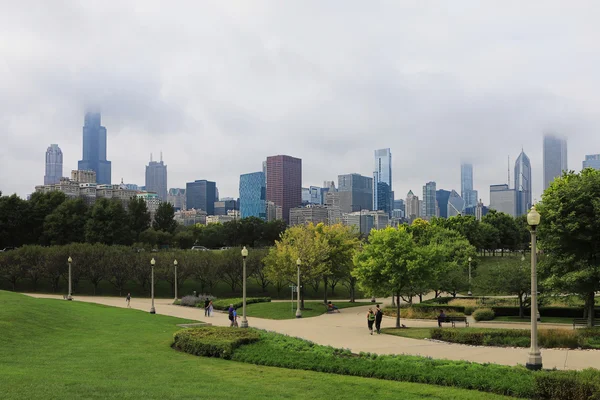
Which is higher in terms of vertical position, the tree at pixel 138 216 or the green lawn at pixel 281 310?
the tree at pixel 138 216

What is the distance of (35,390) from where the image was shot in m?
12.6

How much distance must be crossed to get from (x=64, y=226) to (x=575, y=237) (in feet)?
255

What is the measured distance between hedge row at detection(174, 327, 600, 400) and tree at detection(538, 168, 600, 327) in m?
15.3

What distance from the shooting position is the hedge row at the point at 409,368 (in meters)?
12.9

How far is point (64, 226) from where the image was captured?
84.6m

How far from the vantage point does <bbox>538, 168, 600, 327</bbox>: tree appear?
28.0m

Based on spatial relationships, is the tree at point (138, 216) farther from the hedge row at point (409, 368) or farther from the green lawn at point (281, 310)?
the hedge row at point (409, 368)

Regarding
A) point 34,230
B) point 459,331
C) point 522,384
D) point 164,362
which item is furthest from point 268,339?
point 34,230

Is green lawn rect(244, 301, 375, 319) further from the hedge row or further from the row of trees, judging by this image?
the row of trees

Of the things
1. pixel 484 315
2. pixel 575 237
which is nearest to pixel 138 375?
pixel 575 237

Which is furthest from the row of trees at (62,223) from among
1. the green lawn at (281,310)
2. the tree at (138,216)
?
the green lawn at (281,310)

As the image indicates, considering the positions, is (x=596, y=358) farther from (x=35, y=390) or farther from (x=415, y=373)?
(x=35, y=390)

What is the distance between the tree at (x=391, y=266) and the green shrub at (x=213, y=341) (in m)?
13.3

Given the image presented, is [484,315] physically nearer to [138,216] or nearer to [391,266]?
[391,266]
